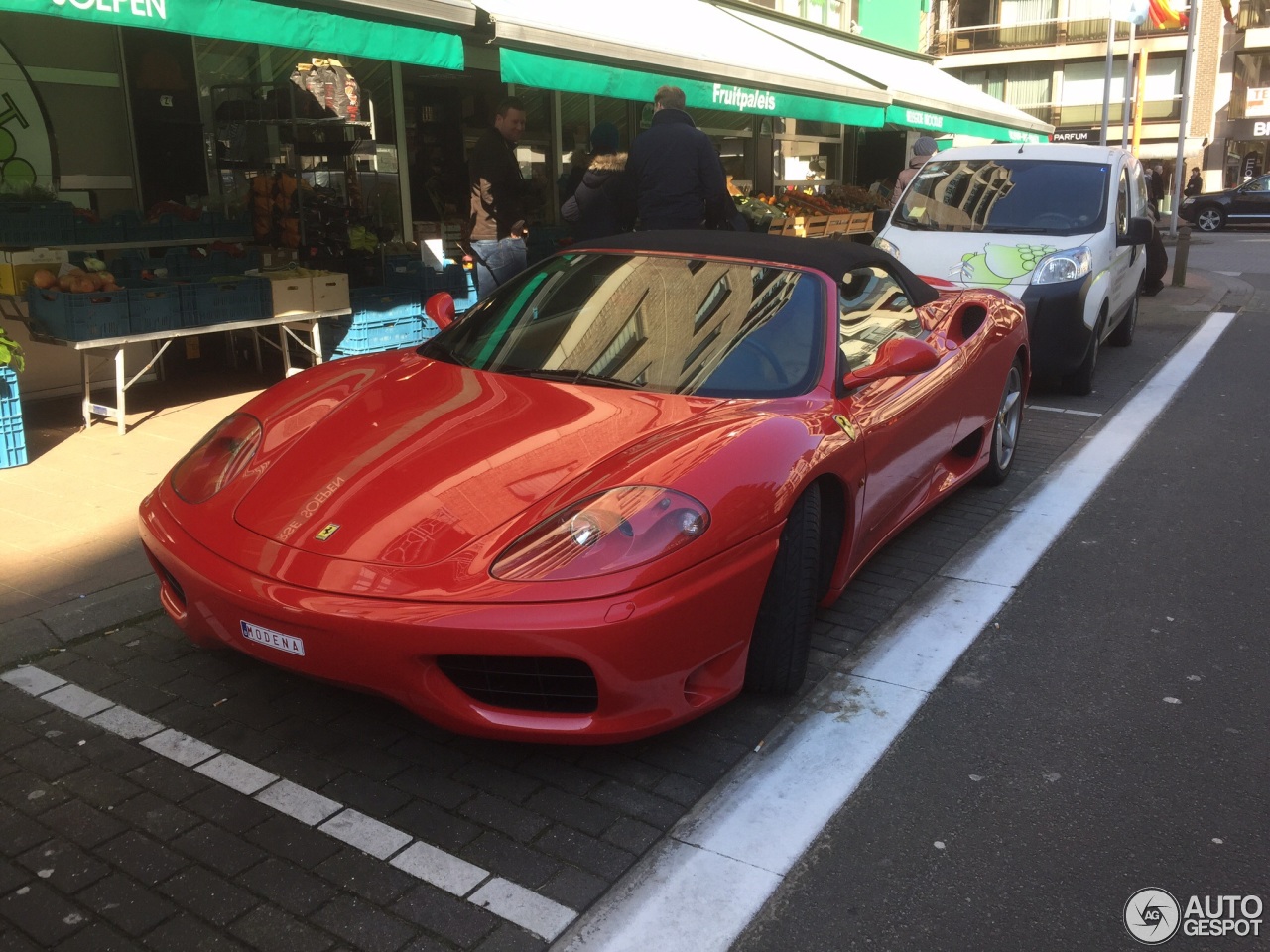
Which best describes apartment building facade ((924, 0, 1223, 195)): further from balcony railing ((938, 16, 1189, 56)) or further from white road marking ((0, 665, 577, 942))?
white road marking ((0, 665, 577, 942))

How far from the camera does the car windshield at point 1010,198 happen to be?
8656mm

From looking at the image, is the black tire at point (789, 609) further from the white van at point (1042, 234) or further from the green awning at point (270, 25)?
the white van at point (1042, 234)

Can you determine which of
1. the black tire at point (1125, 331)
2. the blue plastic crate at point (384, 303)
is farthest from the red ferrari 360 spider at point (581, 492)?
the black tire at point (1125, 331)

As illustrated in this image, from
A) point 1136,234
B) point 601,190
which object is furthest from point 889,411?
point 1136,234

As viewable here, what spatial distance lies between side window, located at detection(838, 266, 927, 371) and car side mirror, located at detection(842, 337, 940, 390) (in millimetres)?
84

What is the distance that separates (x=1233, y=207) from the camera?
3325 centimetres

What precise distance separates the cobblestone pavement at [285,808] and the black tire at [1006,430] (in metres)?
2.20

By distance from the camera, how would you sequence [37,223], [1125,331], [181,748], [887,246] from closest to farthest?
[181,748] → [37,223] → [887,246] → [1125,331]

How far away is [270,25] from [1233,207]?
34.2 m

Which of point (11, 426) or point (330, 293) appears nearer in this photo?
point (11, 426)

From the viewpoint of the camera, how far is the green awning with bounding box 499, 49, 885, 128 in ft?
24.6

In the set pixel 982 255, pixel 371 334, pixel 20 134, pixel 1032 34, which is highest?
pixel 1032 34

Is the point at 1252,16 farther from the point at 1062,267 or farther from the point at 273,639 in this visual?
the point at 273,639

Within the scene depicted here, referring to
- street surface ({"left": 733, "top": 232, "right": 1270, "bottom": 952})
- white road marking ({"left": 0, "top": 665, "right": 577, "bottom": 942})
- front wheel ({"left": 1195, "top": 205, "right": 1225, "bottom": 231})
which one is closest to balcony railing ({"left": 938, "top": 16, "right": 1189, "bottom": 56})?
front wheel ({"left": 1195, "top": 205, "right": 1225, "bottom": 231})
